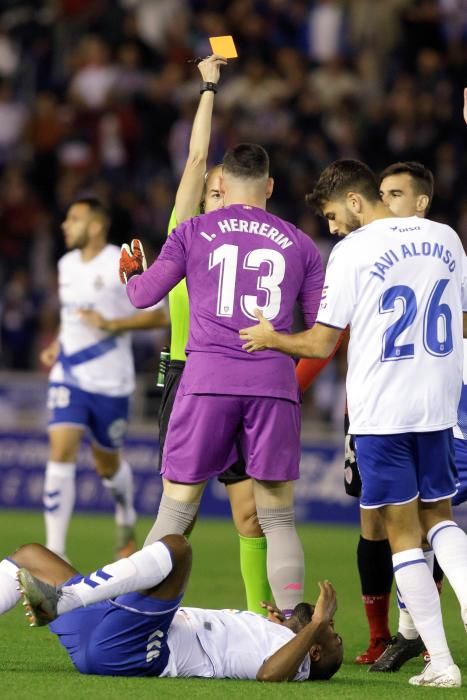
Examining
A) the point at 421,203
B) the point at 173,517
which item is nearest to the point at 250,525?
the point at 173,517

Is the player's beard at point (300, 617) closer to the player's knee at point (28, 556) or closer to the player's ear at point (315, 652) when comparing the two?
the player's ear at point (315, 652)

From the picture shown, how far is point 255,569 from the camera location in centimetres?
750

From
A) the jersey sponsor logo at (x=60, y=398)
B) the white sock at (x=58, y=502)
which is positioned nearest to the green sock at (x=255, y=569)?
the white sock at (x=58, y=502)

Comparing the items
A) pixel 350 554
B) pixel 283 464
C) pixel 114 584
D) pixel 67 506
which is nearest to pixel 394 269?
pixel 283 464

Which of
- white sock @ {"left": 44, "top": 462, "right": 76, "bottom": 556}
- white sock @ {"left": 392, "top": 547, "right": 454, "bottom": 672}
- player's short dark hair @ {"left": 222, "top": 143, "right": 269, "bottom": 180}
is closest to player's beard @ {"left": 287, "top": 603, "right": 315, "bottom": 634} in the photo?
white sock @ {"left": 392, "top": 547, "right": 454, "bottom": 672}

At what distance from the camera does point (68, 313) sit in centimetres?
1139

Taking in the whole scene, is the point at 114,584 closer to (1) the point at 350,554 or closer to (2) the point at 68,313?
(2) the point at 68,313

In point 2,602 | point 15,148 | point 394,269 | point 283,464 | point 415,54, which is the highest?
point 415,54

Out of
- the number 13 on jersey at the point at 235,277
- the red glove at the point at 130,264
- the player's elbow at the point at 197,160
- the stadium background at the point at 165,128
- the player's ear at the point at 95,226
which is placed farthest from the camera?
the stadium background at the point at 165,128

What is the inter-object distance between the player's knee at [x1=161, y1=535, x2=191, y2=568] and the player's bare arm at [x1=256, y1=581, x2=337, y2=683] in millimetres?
547

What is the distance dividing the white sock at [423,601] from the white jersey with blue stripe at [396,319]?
1.81 feet

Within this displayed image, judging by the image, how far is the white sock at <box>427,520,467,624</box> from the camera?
20.5 ft

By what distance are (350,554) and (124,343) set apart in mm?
2773

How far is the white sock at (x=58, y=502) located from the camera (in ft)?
35.7
